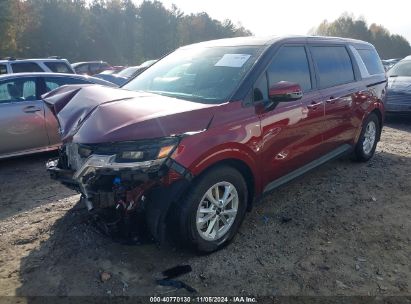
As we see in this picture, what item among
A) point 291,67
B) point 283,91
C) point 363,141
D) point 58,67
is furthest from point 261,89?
point 58,67

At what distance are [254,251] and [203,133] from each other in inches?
47.7

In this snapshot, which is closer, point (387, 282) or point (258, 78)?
point (387, 282)

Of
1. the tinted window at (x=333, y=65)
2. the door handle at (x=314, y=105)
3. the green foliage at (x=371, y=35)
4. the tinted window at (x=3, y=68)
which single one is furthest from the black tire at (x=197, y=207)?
the green foliage at (x=371, y=35)

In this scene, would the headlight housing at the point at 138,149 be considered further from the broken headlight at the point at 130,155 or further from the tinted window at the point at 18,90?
the tinted window at the point at 18,90

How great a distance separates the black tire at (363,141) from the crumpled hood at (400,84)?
3.83 metres

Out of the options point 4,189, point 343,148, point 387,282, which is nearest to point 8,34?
point 4,189

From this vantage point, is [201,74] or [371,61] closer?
[201,74]

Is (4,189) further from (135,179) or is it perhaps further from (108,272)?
(135,179)

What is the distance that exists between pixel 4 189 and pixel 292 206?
3718 mm

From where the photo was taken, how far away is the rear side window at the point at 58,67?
10.0m

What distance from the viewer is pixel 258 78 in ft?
11.6

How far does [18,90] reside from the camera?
5.98m

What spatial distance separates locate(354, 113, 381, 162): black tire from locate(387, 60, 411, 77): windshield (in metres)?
5.26

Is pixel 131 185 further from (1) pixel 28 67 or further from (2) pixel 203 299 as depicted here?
(1) pixel 28 67
